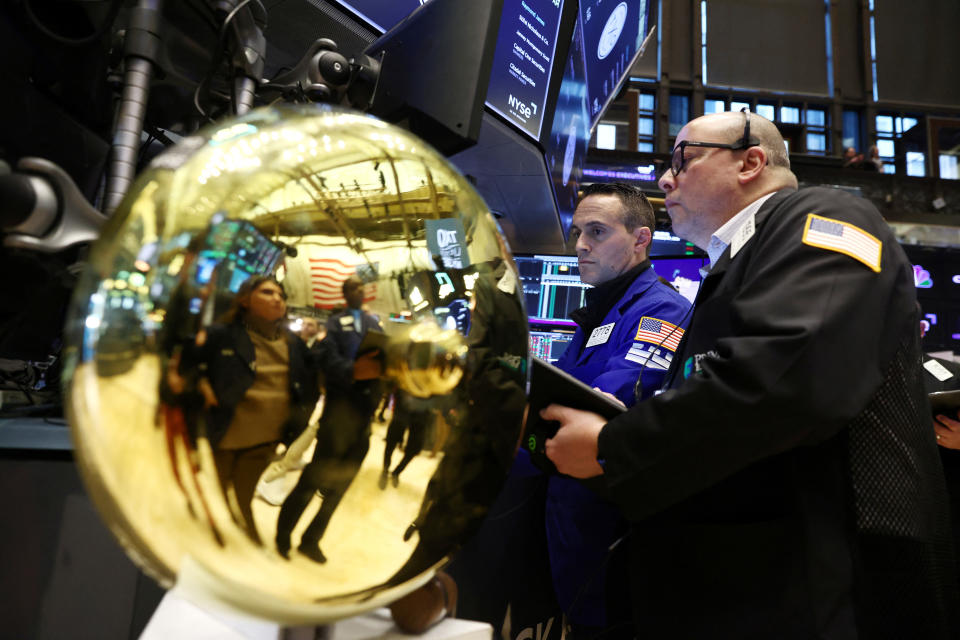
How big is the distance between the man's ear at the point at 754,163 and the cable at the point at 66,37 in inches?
48.8

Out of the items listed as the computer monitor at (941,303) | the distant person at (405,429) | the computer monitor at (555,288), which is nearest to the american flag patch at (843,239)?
the distant person at (405,429)

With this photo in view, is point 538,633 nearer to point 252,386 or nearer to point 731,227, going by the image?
point 731,227

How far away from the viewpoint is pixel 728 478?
1002mm

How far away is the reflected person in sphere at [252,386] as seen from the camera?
389 mm

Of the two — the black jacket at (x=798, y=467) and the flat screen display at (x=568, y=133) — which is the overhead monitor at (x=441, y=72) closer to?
the black jacket at (x=798, y=467)

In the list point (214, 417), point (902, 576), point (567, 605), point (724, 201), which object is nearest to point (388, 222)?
point (214, 417)

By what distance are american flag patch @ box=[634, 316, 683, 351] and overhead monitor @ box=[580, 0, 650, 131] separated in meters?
1.61

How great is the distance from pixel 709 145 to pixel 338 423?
133 centimetres

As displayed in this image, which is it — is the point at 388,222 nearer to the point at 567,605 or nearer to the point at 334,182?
the point at 334,182

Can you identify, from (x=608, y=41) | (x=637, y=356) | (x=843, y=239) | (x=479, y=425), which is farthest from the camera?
(x=608, y=41)

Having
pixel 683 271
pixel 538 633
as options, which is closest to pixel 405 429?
pixel 538 633

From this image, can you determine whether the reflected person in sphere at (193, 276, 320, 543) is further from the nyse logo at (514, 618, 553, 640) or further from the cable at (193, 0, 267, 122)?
the nyse logo at (514, 618, 553, 640)

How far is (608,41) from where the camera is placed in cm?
317

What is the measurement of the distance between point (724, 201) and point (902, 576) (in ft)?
2.78
